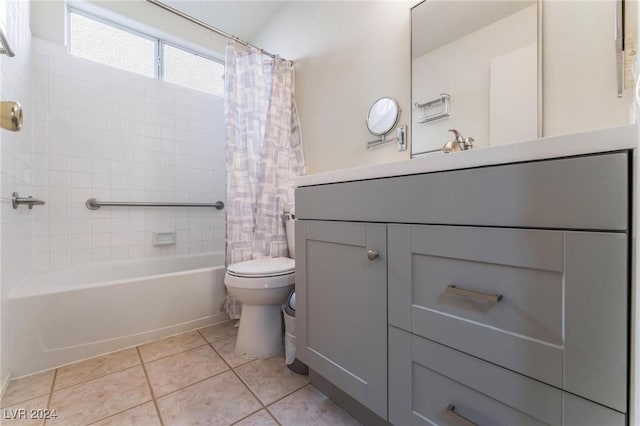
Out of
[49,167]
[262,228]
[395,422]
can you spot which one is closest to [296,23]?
[262,228]

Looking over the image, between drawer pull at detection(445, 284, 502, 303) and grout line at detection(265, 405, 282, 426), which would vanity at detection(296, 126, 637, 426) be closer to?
drawer pull at detection(445, 284, 502, 303)

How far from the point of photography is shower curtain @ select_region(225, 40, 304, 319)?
176cm

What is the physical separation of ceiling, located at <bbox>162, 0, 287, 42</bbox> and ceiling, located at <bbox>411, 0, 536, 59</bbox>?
1.31m

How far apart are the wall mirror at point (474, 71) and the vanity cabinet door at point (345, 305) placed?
68 centimetres

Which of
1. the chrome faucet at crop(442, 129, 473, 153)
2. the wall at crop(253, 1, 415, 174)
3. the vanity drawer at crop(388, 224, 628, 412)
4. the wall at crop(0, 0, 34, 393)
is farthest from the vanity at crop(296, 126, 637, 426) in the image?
the wall at crop(0, 0, 34, 393)

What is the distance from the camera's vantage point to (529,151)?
20.5 inches

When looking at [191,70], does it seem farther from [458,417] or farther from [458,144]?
[458,417]

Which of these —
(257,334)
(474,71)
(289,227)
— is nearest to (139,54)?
(289,227)

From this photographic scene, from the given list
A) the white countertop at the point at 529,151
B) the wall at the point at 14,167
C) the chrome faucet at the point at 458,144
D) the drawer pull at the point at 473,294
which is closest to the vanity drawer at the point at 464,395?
the drawer pull at the point at 473,294

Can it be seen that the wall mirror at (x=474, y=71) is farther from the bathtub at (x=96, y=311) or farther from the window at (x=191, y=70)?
the window at (x=191, y=70)

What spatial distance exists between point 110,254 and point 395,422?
220cm

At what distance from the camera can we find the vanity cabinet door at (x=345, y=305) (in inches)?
30.8

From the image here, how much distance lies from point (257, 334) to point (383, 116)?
133cm

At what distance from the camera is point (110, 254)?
2014mm
